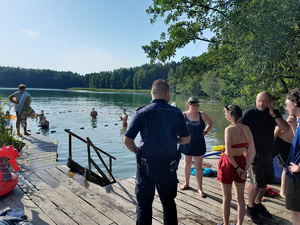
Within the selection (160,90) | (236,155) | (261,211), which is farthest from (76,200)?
(261,211)

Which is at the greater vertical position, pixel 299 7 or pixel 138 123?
pixel 299 7

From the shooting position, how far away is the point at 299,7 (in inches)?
217

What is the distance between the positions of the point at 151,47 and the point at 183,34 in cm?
182

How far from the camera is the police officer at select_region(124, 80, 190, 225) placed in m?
2.51

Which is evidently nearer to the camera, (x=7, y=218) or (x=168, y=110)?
(x=168, y=110)

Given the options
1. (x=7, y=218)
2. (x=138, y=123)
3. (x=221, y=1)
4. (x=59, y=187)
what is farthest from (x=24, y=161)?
(x=221, y=1)

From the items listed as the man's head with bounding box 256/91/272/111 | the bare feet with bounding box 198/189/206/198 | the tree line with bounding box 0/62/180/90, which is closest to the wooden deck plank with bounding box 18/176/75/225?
the bare feet with bounding box 198/189/206/198

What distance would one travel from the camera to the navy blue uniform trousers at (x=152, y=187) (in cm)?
251

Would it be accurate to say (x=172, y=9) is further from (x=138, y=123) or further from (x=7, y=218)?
(x=7, y=218)

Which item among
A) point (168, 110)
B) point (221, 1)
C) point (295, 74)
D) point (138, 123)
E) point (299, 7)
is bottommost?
point (138, 123)

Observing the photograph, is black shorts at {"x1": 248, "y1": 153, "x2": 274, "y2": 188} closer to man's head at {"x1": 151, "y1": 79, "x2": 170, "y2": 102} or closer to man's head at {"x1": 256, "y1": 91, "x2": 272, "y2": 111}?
man's head at {"x1": 256, "y1": 91, "x2": 272, "y2": 111}

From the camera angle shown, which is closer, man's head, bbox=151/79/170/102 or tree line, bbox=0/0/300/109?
man's head, bbox=151/79/170/102

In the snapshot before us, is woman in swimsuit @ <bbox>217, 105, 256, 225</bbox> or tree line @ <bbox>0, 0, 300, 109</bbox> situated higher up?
tree line @ <bbox>0, 0, 300, 109</bbox>

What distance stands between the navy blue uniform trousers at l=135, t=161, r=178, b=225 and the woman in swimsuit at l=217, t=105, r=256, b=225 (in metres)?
0.83
